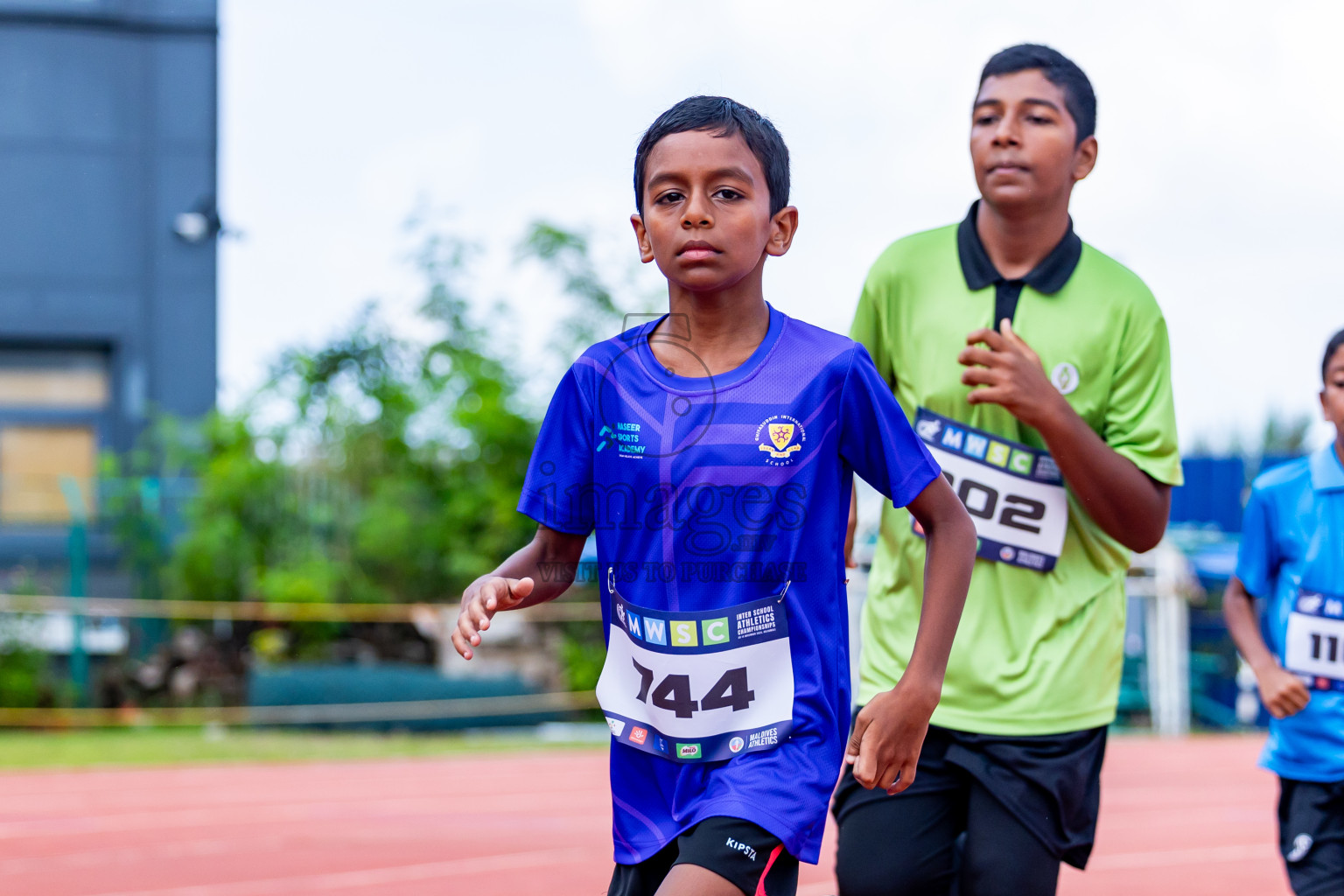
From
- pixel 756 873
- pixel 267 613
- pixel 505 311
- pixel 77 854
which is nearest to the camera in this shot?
pixel 756 873

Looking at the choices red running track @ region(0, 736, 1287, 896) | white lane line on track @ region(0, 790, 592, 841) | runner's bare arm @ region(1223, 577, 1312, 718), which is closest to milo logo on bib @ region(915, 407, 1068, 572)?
runner's bare arm @ region(1223, 577, 1312, 718)

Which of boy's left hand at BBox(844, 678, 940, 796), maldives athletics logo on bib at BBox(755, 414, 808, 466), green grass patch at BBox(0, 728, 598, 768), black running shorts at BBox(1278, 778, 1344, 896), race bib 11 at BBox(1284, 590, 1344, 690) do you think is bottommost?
green grass patch at BBox(0, 728, 598, 768)

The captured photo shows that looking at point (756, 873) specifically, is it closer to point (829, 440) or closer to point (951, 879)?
point (829, 440)

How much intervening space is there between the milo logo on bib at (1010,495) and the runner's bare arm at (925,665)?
2.18ft

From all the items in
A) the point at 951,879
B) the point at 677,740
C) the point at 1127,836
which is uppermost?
the point at 677,740

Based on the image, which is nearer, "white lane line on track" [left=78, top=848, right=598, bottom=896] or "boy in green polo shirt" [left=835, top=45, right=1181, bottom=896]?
"boy in green polo shirt" [left=835, top=45, right=1181, bottom=896]

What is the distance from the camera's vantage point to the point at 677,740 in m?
2.32

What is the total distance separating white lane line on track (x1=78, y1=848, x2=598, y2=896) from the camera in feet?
21.4

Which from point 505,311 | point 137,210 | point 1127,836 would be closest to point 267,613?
point 505,311

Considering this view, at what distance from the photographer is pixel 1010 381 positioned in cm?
280

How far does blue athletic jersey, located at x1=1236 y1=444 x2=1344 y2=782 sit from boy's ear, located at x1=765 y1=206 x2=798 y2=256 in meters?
2.17

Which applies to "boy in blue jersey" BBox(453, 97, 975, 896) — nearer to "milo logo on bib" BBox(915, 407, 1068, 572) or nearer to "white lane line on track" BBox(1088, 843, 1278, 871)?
"milo logo on bib" BBox(915, 407, 1068, 572)

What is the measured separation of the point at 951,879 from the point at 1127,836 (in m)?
6.24

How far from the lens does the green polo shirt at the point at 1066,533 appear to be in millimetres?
3031
